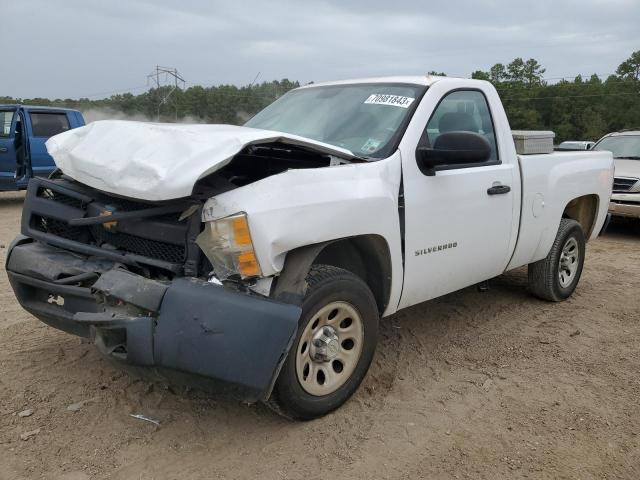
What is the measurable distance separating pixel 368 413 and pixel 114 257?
5.33ft

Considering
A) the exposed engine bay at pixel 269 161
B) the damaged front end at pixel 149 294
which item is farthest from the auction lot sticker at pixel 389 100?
the damaged front end at pixel 149 294

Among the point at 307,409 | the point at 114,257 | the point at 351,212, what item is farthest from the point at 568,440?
the point at 114,257

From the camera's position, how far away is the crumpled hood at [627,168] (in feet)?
30.0

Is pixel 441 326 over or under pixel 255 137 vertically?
under

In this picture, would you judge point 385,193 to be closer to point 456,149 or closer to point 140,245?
point 456,149

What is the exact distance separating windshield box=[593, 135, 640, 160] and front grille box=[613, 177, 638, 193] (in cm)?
106

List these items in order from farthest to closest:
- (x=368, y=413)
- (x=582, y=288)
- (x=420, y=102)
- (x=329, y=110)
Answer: (x=582, y=288), (x=329, y=110), (x=420, y=102), (x=368, y=413)

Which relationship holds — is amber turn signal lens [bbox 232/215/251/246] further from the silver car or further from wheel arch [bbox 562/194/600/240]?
the silver car

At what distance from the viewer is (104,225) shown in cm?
309

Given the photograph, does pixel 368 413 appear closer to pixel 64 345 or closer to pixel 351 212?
pixel 351 212

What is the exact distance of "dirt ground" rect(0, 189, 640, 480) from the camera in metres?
2.74

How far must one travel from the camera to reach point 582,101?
38219 mm

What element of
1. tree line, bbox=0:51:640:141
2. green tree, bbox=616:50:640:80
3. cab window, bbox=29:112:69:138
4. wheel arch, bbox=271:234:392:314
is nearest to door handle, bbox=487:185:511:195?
wheel arch, bbox=271:234:392:314

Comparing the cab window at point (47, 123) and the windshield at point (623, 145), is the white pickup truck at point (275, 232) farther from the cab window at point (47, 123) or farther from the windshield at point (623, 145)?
the cab window at point (47, 123)
